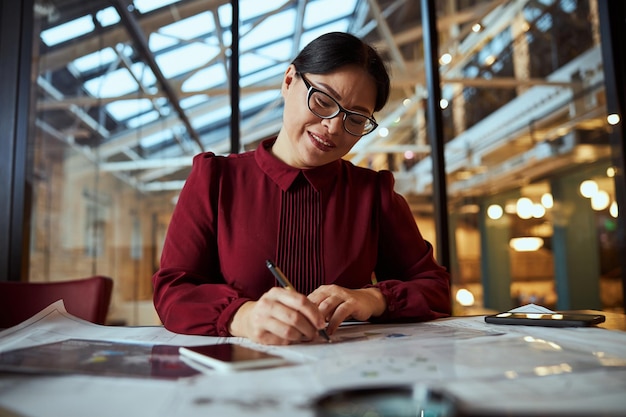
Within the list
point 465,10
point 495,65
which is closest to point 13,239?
point 465,10

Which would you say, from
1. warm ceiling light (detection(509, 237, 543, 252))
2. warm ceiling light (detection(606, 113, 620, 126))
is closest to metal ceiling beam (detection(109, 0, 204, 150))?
warm ceiling light (detection(606, 113, 620, 126))

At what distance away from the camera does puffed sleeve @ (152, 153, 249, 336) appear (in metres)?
1.04

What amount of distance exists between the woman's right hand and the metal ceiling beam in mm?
2846

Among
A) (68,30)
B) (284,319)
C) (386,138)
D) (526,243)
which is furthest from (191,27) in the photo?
(526,243)

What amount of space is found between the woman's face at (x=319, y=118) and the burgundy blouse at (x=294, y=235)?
0.09 metres

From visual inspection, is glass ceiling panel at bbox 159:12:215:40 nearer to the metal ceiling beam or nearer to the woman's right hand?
the metal ceiling beam

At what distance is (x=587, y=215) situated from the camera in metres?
4.18

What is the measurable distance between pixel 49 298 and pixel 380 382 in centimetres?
140

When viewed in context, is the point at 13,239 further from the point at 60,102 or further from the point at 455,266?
the point at 455,266

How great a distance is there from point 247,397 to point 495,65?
4497mm

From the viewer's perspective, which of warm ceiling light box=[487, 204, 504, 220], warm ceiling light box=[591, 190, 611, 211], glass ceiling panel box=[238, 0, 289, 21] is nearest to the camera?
glass ceiling panel box=[238, 0, 289, 21]

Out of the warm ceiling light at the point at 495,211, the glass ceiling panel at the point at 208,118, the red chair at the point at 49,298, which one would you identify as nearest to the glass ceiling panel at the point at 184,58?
the glass ceiling panel at the point at 208,118

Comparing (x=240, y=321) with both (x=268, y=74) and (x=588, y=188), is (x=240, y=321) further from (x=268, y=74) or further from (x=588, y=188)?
(x=588, y=188)

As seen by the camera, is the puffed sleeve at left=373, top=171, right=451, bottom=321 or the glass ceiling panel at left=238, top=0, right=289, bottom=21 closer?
the puffed sleeve at left=373, top=171, right=451, bottom=321
